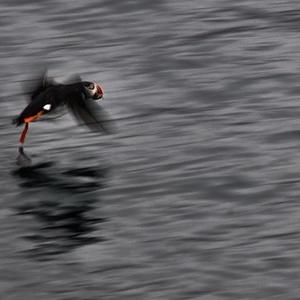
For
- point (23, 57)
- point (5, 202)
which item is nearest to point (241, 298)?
point (5, 202)

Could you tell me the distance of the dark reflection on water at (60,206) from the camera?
2670cm

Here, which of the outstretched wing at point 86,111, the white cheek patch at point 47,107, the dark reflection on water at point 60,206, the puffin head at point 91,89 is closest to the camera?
the dark reflection on water at point 60,206

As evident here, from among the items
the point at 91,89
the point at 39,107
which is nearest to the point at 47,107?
the point at 39,107

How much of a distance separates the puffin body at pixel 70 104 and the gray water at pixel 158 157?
25.6 inches

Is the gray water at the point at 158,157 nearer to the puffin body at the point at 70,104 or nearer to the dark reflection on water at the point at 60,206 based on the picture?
the dark reflection on water at the point at 60,206

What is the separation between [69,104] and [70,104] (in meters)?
0.02

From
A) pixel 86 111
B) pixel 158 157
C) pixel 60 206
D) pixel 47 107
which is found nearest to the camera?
pixel 60 206

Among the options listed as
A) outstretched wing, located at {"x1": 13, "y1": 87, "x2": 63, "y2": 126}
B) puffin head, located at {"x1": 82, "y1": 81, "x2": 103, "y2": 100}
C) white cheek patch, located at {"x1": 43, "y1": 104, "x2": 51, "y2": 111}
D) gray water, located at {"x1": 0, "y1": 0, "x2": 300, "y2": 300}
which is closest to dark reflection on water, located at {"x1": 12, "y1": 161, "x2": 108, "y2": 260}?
gray water, located at {"x1": 0, "y1": 0, "x2": 300, "y2": 300}

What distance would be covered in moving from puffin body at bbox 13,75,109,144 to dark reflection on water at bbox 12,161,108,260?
883mm

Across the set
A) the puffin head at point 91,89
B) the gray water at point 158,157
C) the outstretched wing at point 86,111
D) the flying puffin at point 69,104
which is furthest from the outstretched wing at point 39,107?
the gray water at point 158,157

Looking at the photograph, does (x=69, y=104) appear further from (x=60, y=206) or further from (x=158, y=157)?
(x=60, y=206)

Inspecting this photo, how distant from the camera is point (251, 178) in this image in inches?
1128

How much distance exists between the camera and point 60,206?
28.1m

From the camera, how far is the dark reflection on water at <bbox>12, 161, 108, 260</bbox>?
87.6 feet
